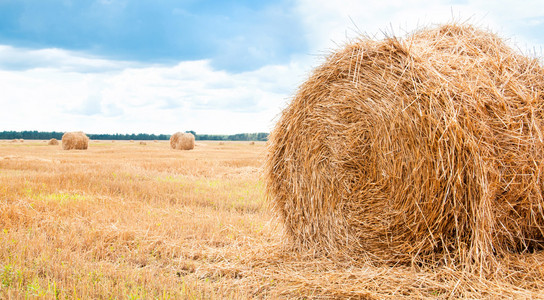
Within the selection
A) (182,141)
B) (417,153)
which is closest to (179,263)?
(417,153)

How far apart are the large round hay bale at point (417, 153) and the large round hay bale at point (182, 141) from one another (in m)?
23.8

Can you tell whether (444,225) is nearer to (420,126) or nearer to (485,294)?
(485,294)

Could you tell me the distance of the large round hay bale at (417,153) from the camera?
4090 millimetres

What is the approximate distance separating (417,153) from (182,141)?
25359 mm

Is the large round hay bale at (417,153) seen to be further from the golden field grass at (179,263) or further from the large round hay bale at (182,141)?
the large round hay bale at (182,141)

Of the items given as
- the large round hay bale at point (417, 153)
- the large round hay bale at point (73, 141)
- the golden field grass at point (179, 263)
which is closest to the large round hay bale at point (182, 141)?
the large round hay bale at point (73, 141)

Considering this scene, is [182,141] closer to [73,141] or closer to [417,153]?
[73,141]

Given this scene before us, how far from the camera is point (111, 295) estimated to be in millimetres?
3543

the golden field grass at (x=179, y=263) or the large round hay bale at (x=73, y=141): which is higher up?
the large round hay bale at (x=73, y=141)

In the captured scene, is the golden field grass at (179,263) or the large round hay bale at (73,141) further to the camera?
the large round hay bale at (73,141)

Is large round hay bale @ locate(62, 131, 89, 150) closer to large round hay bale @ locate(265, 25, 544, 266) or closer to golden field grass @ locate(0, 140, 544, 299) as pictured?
golden field grass @ locate(0, 140, 544, 299)

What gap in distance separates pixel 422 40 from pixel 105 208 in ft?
18.1

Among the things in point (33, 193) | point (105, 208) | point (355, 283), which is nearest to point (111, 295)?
point (355, 283)

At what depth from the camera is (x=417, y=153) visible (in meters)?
4.14
